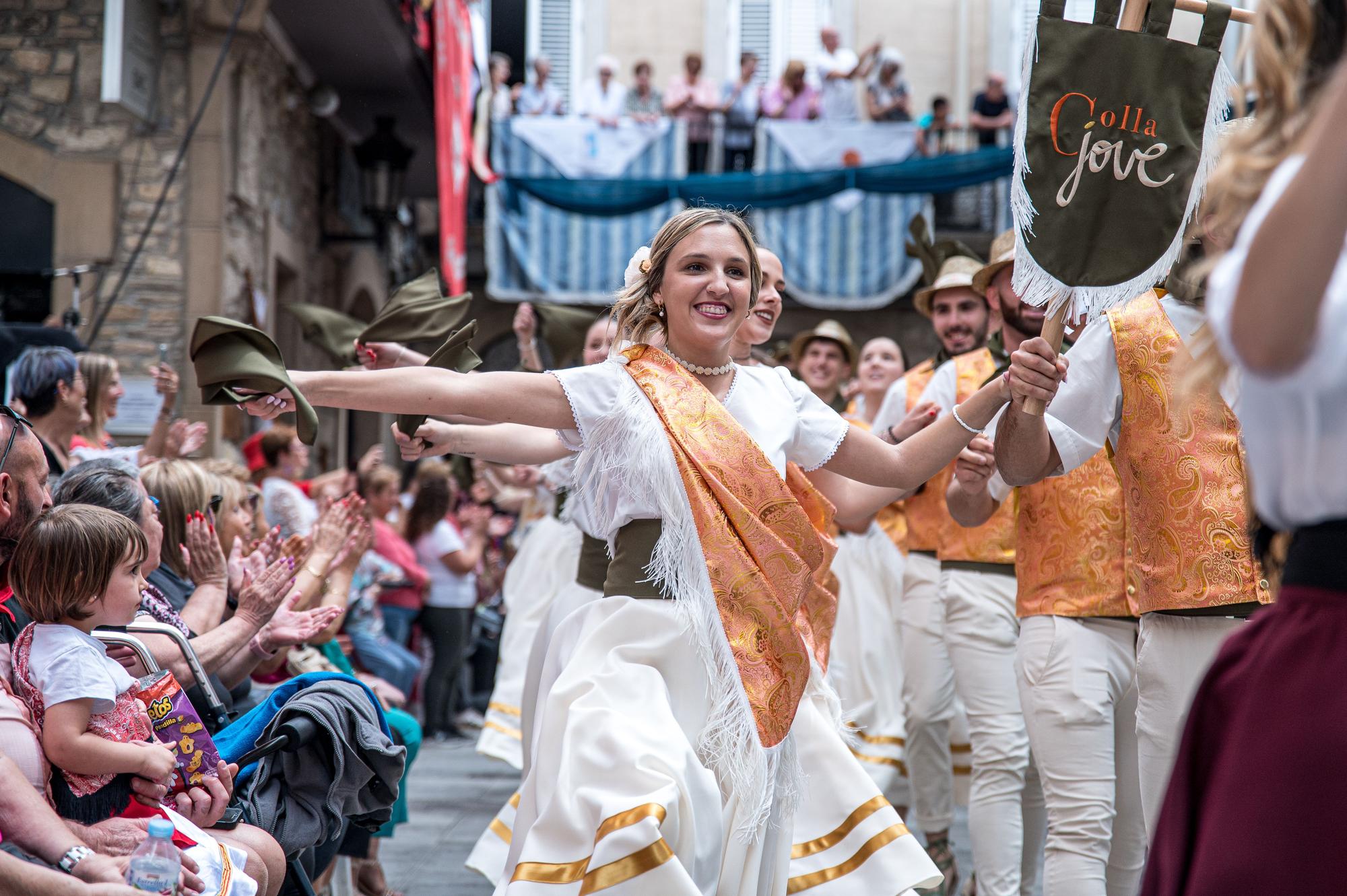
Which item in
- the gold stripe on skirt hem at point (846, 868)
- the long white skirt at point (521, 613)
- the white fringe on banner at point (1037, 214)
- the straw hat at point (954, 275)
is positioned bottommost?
the long white skirt at point (521, 613)

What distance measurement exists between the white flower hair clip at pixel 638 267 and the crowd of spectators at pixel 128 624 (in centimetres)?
116

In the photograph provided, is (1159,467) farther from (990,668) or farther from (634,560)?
(990,668)

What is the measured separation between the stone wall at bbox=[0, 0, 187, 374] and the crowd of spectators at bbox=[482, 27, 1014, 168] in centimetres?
688

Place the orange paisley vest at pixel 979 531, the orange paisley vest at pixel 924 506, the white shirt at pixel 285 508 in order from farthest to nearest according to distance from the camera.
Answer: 1. the white shirt at pixel 285 508
2. the orange paisley vest at pixel 924 506
3. the orange paisley vest at pixel 979 531

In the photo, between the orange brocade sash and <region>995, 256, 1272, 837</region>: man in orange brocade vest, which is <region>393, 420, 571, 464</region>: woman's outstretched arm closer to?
the orange brocade sash

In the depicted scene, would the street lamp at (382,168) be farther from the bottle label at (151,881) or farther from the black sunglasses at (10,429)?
the bottle label at (151,881)

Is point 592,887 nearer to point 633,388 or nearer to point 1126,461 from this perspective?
point 633,388

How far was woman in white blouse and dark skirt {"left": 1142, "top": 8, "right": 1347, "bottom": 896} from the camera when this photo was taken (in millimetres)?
1396

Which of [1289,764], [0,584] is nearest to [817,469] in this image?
[0,584]

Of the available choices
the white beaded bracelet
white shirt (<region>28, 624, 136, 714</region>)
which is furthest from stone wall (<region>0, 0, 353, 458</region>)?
the white beaded bracelet

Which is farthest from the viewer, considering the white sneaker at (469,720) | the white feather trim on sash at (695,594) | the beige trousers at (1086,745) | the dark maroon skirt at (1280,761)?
the white sneaker at (469,720)

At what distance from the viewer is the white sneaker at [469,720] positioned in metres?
10.3

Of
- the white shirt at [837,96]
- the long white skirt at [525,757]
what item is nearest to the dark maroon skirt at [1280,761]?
the long white skirt at [525,757]

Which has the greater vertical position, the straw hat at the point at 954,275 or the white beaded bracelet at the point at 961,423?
the straw hat at the point at 954,275
